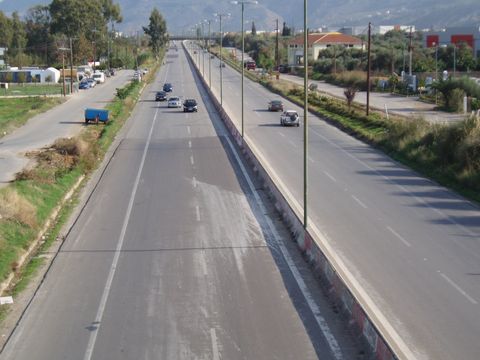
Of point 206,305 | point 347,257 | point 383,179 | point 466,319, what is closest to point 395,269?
point 347,257

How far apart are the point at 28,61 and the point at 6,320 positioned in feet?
469

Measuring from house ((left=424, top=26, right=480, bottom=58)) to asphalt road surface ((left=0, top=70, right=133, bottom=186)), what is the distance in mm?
61482

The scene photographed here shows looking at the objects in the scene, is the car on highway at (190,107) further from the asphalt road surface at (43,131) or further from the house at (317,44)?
the house at (317,44)

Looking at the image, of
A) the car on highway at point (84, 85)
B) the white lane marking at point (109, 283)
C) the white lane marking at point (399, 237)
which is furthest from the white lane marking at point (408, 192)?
the car on highway at point (84, 85)

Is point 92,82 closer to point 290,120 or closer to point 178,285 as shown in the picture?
point 290,120

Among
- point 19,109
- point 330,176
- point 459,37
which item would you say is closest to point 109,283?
point 330,176

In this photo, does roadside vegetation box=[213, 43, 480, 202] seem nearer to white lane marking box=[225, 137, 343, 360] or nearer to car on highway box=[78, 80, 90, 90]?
white lane marking box=[225, 137, 343, 360]

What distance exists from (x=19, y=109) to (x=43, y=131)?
21.1 metres

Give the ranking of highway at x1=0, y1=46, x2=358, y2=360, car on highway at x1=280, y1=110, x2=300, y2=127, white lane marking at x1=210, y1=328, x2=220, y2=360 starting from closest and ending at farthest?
white lane marking at x1=210, y1=328, x2=220, y2=360 → highway at x1=0, y1=46, x2=358, y2=360 → car on highway at x1=280, y1=110, x2=300, y2=127

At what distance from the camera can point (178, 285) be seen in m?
17.7

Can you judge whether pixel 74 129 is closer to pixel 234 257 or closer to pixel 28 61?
pixel 234 257

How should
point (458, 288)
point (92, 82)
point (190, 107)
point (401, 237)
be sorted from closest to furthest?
point (458, 288)
point (401, 237)
point (190, 107)
point (92, 82)

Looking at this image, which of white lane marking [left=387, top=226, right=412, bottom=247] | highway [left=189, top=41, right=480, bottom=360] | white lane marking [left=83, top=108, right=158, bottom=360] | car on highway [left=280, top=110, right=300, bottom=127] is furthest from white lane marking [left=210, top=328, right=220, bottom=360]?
car on highway [left=280, top=110, right=300, bottom=127]

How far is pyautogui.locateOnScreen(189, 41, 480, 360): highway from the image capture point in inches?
579
